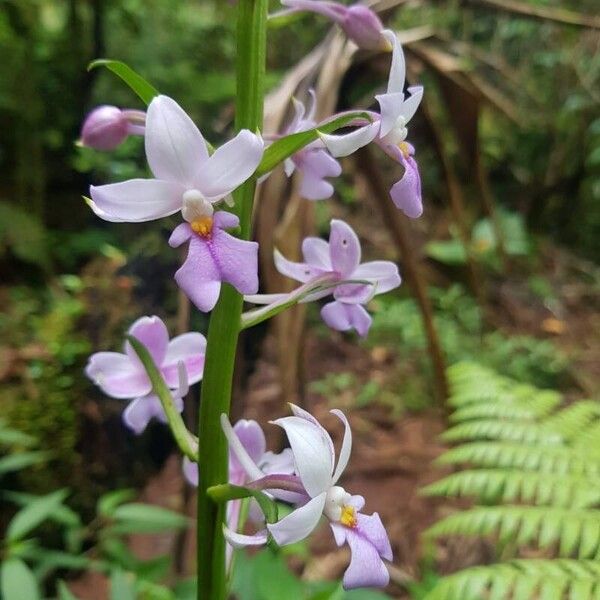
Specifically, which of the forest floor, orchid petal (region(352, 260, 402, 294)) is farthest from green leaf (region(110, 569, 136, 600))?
orchid petal (region(352, 260, 402, 294))

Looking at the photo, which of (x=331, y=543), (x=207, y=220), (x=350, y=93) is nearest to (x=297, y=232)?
(x=350, y=93)

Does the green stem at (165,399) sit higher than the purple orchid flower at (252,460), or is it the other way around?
the green stem at (165,399)

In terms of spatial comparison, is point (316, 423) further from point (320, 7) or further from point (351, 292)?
point (320, 7)

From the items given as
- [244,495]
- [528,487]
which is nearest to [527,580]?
[528,487]

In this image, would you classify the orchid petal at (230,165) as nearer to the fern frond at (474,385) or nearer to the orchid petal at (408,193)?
the orchid petal at (408,193)

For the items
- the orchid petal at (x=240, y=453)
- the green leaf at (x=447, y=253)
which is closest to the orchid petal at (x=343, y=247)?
the orchid petal at (x=240, y=453)

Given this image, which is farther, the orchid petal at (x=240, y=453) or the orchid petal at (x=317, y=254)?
the orchid petal at (x=317, y=254)
